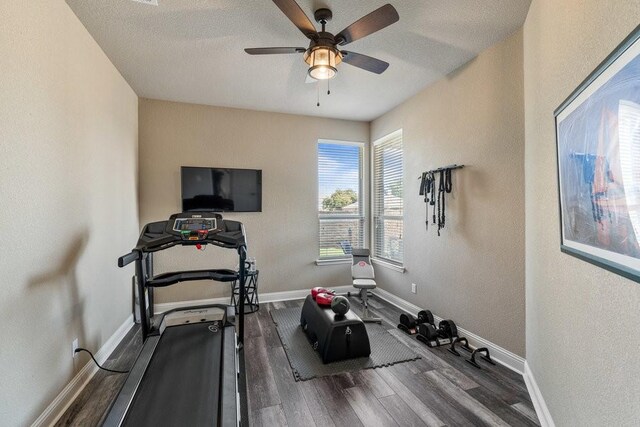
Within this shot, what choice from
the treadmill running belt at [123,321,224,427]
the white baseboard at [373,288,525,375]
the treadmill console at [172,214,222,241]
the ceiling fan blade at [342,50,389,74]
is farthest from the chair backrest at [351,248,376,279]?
the ceiling fan blade at [342,50,389,74]

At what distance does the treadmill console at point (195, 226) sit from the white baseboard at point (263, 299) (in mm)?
2001

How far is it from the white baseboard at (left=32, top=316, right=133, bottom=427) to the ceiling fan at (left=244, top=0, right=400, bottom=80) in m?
2.72

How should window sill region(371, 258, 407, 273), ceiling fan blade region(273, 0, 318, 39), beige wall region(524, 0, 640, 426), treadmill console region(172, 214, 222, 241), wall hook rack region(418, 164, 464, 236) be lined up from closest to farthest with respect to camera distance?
beige wall region(524, 0, 640, 426) < ceiling fan blade region(273, 0, 318, 39) < treadmill console region(172, 214, 222, 241) < wall hook rack region(418, 164, 464, 236) < window sill region(371, 258, 407, 273)

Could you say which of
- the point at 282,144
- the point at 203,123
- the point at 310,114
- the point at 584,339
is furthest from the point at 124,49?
the point at 584,339

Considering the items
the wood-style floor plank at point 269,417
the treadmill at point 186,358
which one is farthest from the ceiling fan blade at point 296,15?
the wood-style floor plank at point 269,417

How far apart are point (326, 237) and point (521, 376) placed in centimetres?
296

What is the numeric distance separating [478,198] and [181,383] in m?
2.83

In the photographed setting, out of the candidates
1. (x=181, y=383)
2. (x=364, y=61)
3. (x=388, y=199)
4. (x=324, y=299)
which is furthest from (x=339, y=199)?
(x=181, y=383)

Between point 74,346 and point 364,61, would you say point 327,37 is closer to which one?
point 364,61

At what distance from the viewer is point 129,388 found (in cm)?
171

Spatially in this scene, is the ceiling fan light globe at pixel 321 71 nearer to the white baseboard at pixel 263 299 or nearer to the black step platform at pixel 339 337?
the black step platform at pixel 339 337

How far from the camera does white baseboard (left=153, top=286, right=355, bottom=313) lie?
387cm

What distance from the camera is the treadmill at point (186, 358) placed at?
1534 mm

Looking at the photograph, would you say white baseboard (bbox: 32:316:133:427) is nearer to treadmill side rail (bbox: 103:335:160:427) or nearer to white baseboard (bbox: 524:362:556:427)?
treadmill side rail (bbox: 103:335:160:427)
